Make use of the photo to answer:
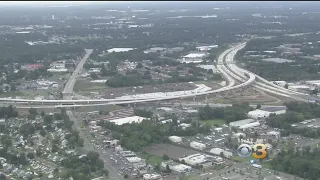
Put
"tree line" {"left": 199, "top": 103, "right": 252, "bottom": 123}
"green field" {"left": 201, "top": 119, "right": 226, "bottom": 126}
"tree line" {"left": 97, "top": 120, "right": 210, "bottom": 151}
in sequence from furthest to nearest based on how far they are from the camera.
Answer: "tree line" {"left": 199, "top": 103, "right": 252, "bottom": 123}, "green field" {"left": 201, "top": 119, "right": 226, "bottom": 126}, "tree line" {"left": 97, "top": 120, "right": 210, "bottom": 151}

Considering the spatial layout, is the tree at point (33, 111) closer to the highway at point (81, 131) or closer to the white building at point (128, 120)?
the highway at point (81, 131)

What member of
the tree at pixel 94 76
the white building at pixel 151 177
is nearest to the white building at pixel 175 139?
the white building at pixel 151 177

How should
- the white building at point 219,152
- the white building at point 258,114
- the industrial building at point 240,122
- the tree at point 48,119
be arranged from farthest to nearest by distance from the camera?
the white building at point 258,114
the tree at point 48,119
the industrial building at point 240,122
the white building at point 219,152

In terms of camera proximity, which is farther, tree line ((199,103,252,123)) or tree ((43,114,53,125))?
tree line ((199,103,252,123))

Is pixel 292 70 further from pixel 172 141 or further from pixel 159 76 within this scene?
pixel 172 141

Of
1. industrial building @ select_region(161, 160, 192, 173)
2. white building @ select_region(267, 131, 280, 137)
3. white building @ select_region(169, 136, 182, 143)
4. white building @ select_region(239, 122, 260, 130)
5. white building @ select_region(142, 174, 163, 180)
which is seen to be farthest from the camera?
white building @ select_region(239, 122, 260, 130)

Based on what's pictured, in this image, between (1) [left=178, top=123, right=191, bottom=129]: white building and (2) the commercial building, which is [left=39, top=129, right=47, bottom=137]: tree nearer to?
(1) [left=178, top=123, right=191, bottom=129]: white building

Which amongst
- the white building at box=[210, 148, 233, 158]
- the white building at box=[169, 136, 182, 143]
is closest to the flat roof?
the white building at box=[169, 136, 182, 143]
